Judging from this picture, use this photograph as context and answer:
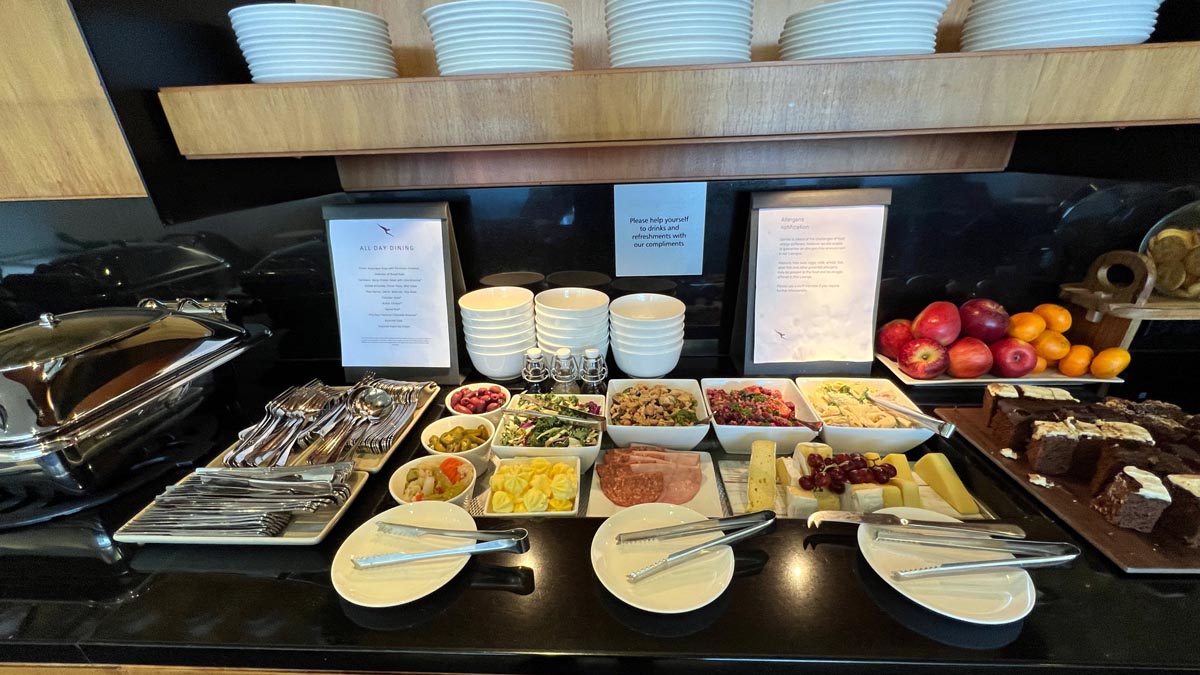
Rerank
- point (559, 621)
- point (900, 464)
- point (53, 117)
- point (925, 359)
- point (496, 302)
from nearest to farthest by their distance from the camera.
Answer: point (559, 621) → point (53, 117) → point (900, 464) → point (925, 359) → point (496, 302)

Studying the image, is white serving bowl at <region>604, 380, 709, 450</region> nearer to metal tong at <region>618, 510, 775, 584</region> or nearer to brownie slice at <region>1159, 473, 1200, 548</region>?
metal tong at <region>618, 510, 775, 584</region>

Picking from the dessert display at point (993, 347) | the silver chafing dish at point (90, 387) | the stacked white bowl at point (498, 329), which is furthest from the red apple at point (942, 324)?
the silver chafing dish at point (90, 387)

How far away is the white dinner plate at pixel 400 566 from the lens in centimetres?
63

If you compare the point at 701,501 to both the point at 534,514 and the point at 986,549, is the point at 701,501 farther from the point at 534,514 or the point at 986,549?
the point at 986,549

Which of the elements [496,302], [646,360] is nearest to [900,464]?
[646,360]

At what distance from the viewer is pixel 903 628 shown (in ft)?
1.91

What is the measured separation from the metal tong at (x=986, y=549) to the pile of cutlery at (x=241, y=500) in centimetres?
85

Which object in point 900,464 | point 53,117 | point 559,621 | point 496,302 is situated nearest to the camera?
point 559,621

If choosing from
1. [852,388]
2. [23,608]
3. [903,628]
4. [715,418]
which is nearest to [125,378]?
[23,608]

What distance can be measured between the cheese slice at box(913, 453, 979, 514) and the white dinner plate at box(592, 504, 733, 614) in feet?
1.36

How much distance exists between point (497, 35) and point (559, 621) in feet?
2.76

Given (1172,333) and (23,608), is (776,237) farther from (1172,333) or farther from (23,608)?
(23,608)

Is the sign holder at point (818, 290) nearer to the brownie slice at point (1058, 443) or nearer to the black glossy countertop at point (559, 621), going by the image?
the brownie slice at point (1058, 443)

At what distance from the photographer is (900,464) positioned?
81cm
